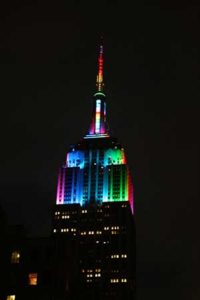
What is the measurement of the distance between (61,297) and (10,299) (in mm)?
16762

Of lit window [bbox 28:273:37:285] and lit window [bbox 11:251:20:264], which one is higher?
lit window [bbox 11:251:20:264]

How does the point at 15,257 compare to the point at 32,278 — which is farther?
the point at 32,278

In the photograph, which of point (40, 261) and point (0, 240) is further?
point (40, 261)

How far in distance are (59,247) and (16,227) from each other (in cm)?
1393

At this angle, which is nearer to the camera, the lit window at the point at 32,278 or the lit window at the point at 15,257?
the lit window at the point at 15,257

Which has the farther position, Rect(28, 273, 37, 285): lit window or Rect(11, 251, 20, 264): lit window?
Rect(28, 273, 37, 285): lit window

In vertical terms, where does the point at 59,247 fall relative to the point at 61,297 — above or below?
above

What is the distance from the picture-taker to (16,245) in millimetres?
81375

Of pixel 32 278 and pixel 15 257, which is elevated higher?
pixel 15 257

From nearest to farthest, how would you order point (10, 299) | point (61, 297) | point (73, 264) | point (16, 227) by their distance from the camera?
point (10, 299) < point (16, 227) < point (61, 297) < point (73, 264)

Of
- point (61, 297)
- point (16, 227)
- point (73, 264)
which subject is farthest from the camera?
point (73, 264)

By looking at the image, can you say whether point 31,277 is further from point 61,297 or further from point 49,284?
point 61,297

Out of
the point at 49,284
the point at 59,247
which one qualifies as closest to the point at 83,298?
the point at 59,247

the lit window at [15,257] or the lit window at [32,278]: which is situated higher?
the lit window at [15,257]
